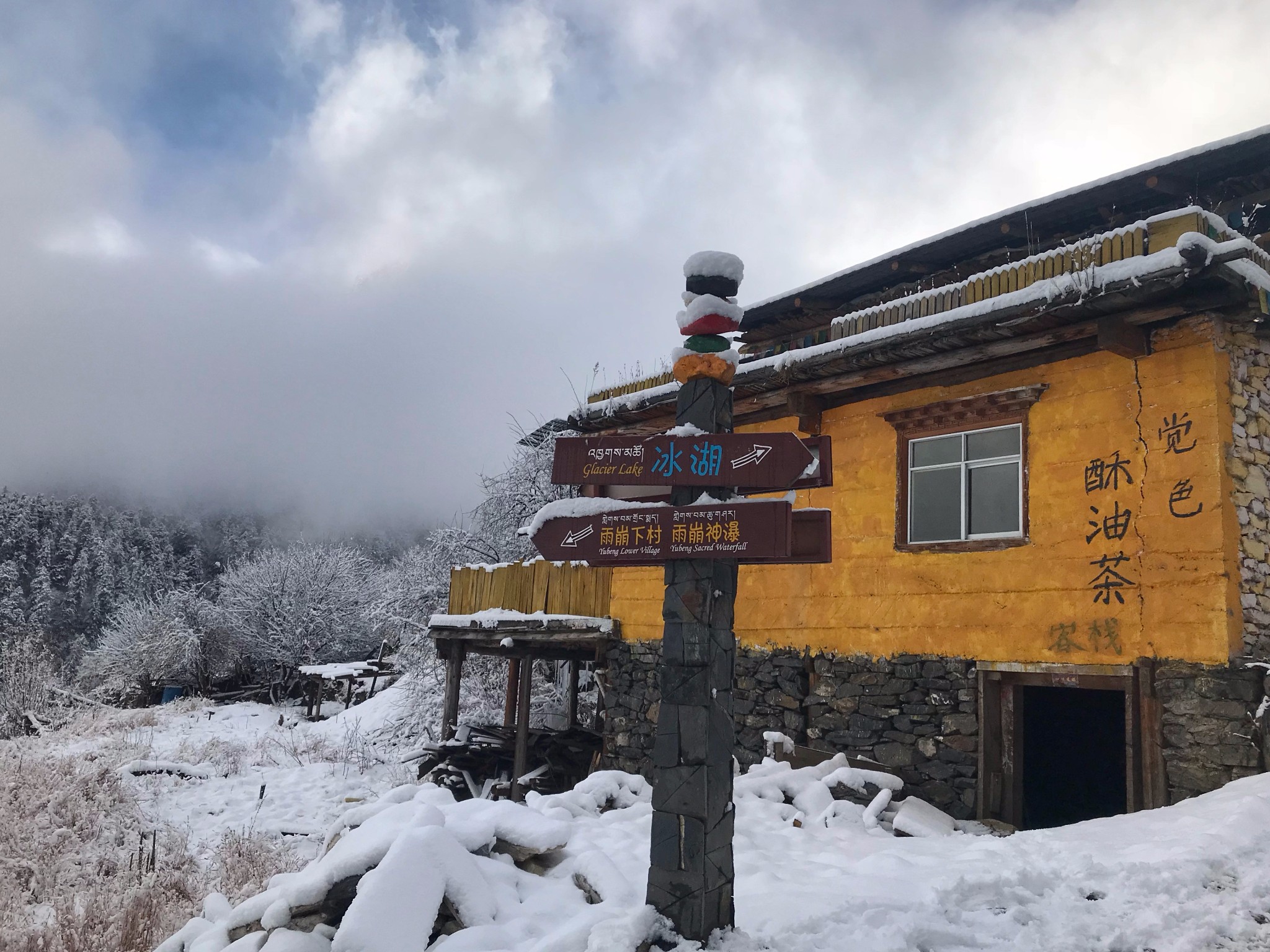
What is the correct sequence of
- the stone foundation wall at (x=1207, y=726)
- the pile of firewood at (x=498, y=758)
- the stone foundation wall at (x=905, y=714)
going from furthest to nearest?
the pile of firewood at (x=498, y=758) < the stone foundation wall at (x=905, y=714) < the stone foundation wall at (x=1207, y=726)

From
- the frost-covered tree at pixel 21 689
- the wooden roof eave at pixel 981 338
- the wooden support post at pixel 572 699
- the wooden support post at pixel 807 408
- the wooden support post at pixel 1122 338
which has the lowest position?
the frost-covered tree at pixel 21 689

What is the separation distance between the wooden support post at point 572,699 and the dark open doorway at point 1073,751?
9.32 meters

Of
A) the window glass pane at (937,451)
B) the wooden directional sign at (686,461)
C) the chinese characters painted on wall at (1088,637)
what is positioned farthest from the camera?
the window glass pane at (937,451)

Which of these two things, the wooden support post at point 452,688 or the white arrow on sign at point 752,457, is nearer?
the white arrow on sign at point 752,457

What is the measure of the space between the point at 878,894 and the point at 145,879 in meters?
9.34

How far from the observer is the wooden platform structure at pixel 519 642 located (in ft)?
45.0

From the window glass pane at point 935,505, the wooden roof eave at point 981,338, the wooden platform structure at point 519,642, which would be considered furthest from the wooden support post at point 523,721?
the window glass pane at point 935,505

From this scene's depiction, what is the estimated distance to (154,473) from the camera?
103 meters

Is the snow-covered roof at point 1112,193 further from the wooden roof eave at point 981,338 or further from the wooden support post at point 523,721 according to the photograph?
the wooden support post at point 523,721

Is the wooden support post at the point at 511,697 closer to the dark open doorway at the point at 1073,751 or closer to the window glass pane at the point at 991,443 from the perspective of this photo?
the dark open doorway at the point at 1073,751

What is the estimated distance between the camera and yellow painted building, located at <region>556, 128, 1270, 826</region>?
7.80 m

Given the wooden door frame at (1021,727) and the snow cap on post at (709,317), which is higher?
the snow cap on post at (709,317)

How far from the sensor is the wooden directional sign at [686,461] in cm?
499

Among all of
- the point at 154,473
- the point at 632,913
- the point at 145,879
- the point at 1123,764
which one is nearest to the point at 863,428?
the point at 1123,764
